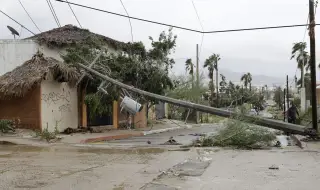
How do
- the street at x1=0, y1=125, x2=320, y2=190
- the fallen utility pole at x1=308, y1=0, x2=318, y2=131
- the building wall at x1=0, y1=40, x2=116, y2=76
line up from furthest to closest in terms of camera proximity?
the building wall at x1=0, y1=40, x2=116, y2=76 → the fallen utility pole at x1=308, y1=0, x2=318, y2=131 → the street at x1=0, y1=125, x2=320, y2=190

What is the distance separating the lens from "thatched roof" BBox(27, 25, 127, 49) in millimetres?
24184

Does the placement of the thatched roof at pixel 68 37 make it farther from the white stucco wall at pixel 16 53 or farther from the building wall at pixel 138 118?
the building wall at pixel 138 118

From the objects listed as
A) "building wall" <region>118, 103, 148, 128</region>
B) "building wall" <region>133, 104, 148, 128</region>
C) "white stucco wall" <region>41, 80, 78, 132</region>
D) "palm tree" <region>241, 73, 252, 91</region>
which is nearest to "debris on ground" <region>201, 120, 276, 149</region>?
"white stucco wall" <region>41, 80, 78, 132</region>

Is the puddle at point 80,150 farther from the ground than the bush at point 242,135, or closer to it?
closer to it

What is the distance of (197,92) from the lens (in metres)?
44.3

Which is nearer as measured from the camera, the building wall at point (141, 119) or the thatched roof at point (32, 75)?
the thatched roof at point (32, 75)

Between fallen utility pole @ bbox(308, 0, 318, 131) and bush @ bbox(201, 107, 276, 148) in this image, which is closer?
bush @ bbox(201, 107, 276, 148)

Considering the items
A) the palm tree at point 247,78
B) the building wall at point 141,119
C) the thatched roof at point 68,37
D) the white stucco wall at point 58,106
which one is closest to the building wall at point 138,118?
the building wall at point 141,119

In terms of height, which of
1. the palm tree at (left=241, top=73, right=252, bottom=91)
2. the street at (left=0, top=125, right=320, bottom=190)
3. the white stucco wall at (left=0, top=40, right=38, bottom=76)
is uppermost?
the palm tree at (left=241, top=73, right=252, bottom=91)

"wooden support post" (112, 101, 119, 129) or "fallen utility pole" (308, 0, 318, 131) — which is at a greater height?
"fallen utility pole" (308, 0, 318, 131)

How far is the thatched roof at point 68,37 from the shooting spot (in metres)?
24.2

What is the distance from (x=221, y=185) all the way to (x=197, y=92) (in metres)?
36.0

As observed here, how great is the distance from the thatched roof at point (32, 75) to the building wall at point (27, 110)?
1.31 ft

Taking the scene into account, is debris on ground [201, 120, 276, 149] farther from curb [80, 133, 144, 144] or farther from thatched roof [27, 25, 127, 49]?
thatched roof [27, 25, 127, 49]
